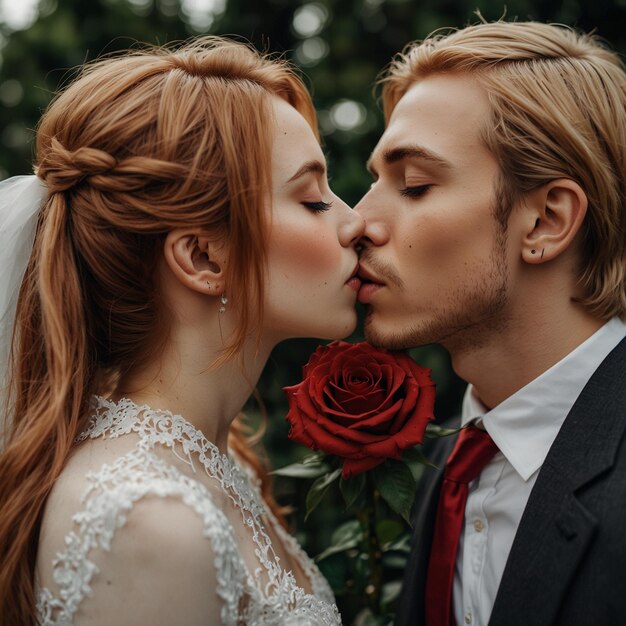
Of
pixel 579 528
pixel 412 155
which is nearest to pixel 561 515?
pixel 579 528

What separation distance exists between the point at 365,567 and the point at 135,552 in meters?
1.32

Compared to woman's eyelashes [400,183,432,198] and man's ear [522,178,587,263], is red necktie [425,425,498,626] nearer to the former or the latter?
man's ear [522,178,587,263]

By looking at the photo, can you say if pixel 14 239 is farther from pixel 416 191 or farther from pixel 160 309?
pixel 416 191

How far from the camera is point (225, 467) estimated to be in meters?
2.49

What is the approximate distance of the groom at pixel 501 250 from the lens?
259 cm

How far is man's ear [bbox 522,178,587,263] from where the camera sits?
2674 millimetres

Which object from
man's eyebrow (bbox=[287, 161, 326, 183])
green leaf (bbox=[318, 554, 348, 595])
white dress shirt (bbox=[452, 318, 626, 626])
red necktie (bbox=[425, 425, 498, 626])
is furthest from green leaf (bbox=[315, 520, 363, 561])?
man's eyebrow (bbox=[287, 161, 326, 183])

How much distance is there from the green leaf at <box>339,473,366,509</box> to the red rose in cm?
8

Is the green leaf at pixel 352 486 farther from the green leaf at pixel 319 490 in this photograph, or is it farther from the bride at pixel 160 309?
the bride at pixel 160 309

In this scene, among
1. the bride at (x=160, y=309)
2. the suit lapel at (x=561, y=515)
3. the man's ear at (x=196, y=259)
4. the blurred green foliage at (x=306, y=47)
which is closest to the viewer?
the bride at (x=160, y=309)

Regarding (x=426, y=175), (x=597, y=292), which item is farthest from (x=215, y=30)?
(x=597, y=292)

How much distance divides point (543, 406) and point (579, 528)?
55 cm

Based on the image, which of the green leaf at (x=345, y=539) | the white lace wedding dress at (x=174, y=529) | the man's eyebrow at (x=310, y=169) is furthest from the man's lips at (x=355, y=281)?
the green leaf at (x=345, y=539)

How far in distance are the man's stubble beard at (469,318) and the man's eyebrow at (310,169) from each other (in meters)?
0.62
